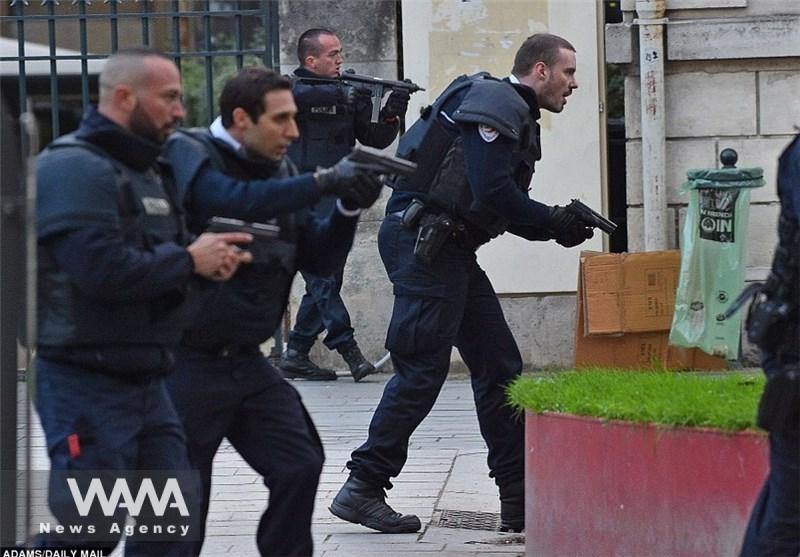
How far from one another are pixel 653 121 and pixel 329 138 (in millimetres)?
1842

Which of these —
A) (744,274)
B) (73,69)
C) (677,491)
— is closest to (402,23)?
(744,274)

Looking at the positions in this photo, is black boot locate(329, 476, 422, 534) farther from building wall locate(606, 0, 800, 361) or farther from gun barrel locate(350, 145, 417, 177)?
building wall locate(606, 0, 800, 361)

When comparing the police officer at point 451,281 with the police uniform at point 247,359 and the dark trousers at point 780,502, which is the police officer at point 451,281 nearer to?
the police uniform at point 247,359

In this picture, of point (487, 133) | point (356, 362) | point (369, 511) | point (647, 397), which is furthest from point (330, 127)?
point (647, 397)

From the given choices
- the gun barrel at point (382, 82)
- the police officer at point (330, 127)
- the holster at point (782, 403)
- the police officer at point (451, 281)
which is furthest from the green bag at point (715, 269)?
the holster at point (782, 403)

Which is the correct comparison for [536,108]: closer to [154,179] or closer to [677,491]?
[677,491]

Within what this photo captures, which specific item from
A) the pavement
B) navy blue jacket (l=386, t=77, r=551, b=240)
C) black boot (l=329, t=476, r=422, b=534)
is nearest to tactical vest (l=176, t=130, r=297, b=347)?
the pavement

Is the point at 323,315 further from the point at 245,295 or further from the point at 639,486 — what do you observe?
the point at 245,295

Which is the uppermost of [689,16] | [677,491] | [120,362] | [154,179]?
[689,16]

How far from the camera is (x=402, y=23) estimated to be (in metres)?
9.22

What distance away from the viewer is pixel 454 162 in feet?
19.3

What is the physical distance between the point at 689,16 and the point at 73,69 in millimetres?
9751

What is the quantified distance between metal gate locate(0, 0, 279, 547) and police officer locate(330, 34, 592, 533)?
1368 mm

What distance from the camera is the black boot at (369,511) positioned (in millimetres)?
5930
